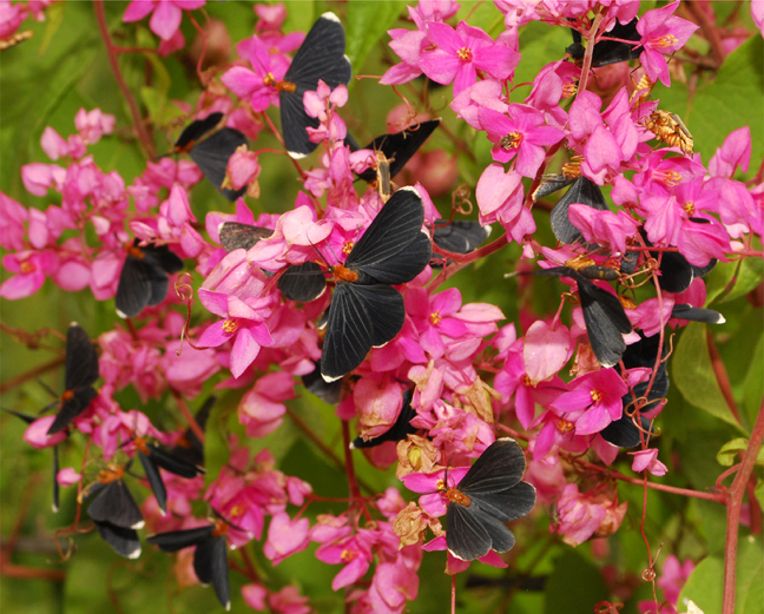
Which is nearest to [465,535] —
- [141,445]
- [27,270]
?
[141,445]

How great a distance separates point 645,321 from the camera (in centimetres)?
39

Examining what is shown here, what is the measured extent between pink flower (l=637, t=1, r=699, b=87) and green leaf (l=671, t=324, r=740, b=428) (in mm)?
143

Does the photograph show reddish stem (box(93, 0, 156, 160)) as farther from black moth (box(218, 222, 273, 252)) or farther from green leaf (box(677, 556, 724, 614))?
green leaf (box(677, 556, 724, 614))

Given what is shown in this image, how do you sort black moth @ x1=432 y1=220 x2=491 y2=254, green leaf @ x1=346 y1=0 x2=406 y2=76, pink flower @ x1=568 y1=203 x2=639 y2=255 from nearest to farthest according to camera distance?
pink flower @ x1=568 y1=203 x2=639 y2=255 → black moth @ x1=432 y1=220 x2=491 y2=254 → green leaf @ x1=346 y1=0 x2=406 y2=76

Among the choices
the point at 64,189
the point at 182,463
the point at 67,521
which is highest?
the point at 64,189

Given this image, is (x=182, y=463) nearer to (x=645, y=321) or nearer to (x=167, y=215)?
(x=167, y=215)

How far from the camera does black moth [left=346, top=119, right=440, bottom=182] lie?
16.6 inches

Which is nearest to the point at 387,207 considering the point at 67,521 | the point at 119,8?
the point at 119,8

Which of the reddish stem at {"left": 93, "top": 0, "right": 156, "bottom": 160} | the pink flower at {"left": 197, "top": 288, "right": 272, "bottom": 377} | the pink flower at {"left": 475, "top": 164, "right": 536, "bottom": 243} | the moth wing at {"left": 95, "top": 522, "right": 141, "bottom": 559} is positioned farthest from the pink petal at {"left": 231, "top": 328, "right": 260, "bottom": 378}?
the reddish stem at {"left": 93, "top": 0, "right": 156, "bottom": 160}

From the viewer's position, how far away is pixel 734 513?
0.41m

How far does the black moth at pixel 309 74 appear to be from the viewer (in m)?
0.46

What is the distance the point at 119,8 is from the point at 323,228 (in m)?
0.42

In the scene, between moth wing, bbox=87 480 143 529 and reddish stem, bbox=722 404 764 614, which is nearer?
reddish stem, bbox=722 404 764 614

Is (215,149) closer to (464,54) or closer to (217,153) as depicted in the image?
(217,153)
